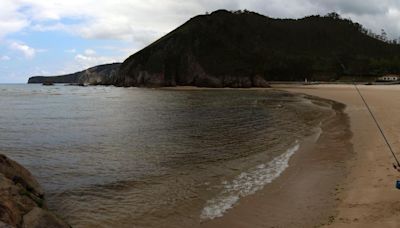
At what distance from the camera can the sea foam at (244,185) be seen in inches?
395

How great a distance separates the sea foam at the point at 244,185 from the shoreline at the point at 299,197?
0.22 metres

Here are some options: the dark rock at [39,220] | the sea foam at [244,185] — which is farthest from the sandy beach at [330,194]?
the dark rock at [39,220]

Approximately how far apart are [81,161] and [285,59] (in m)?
140

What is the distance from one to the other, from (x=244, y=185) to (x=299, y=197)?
1.93m

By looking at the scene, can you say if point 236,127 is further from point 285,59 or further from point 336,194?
point 285,59

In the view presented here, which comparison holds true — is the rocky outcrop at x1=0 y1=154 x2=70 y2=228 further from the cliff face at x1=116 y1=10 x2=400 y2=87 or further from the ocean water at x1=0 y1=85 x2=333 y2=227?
the cliff face at x1=116 y1=10 x2=400 y2=87

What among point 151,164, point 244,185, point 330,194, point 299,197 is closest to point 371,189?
point 330,194

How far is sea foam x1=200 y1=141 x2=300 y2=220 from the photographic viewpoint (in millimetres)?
10031

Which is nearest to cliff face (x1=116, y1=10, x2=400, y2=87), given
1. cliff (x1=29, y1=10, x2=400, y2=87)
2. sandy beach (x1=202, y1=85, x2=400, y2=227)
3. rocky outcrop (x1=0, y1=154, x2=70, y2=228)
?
cliff (x1=29, y1=10, x2=400, y2=87)

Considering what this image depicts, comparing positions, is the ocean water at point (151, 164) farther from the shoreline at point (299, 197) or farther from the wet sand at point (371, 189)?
the wet sand at point (371, 189)

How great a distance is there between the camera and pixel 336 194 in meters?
10.5

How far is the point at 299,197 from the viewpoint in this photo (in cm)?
1073

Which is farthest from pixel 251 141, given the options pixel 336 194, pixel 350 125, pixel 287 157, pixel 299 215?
pixel 299 215

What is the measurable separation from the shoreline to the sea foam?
219 millimetres
